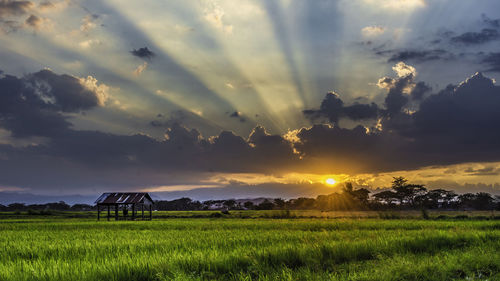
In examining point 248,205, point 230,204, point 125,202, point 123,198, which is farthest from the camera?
point 230,204

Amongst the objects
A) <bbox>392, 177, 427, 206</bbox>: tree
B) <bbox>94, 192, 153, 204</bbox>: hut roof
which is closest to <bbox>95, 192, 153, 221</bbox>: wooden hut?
<bbox>94, 192, 153, 204</bbox>: hut roof

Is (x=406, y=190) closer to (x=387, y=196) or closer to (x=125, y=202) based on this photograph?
(x=387, y=196)

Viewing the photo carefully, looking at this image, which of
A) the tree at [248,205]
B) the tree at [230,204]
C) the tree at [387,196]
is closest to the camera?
the tree at [387,196]

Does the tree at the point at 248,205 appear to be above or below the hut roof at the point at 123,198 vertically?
below

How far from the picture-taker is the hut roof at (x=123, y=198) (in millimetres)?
50344

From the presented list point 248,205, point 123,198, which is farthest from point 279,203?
point 123,198

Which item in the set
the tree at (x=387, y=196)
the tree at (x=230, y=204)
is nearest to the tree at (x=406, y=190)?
the tree at (x=387, y=196)

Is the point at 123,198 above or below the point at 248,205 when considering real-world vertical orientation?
above

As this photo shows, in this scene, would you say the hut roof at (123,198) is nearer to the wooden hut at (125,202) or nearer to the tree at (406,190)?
the wooden hut at (125,202)

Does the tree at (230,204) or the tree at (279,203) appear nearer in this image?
the tree at (279,203)

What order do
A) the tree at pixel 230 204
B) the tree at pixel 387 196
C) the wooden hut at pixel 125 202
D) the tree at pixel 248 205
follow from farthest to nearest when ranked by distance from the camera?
the tree at pixel 230 204 → the tree at pixel 248 205 → the tree at pixel 387 196 → the wooden hut at pixel 125 202

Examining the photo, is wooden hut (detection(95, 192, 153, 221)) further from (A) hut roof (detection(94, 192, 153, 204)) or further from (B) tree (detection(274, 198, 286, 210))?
(B) tree (detection(274, 198, 286, 210))

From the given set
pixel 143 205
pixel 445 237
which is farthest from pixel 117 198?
pixel 445 237

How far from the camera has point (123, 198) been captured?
5150 centimetres
